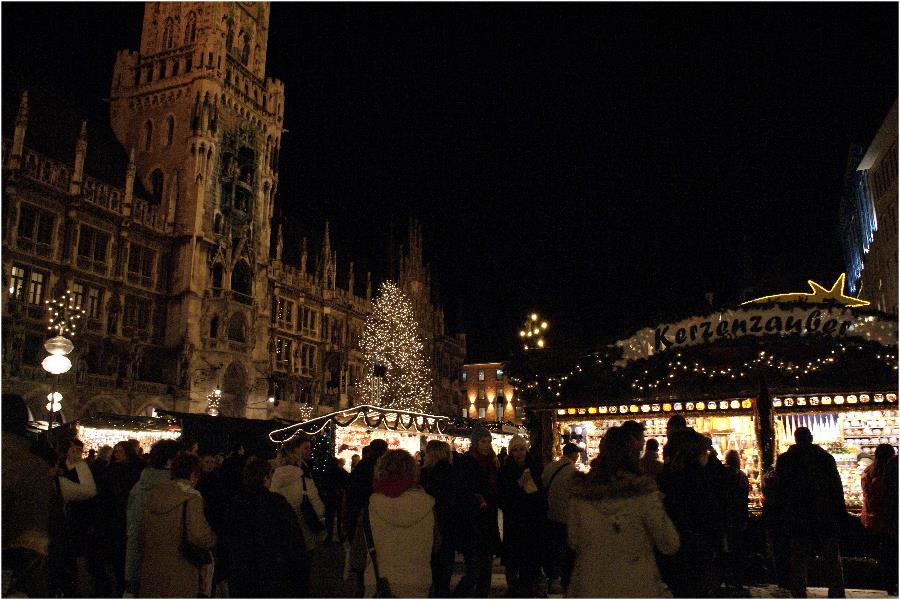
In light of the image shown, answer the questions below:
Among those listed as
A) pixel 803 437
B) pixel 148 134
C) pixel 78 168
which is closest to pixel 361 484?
pixel 803 437

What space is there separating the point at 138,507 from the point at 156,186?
38.3 meters

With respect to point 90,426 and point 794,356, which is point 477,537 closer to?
point 794,356

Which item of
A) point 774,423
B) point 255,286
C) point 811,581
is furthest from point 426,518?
point 255,286

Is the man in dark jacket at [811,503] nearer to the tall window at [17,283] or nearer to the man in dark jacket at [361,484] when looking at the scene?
the man in dark jacket at [361,484]

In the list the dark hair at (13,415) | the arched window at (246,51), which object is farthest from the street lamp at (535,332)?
the arched window at (246,51)

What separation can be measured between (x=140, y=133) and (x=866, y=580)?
144 feet

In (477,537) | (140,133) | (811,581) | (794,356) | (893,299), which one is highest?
(140,133)

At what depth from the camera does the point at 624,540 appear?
4.12m

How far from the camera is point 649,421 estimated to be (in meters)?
14.2

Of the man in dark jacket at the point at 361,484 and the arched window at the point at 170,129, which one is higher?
the arched window at the point at 170,129

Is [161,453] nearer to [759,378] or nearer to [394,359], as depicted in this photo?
[759,378]

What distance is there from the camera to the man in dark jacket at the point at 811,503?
7.82 meters

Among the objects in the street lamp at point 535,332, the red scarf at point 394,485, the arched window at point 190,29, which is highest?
the arched window at point 190,29

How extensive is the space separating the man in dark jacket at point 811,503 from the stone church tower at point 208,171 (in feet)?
113
